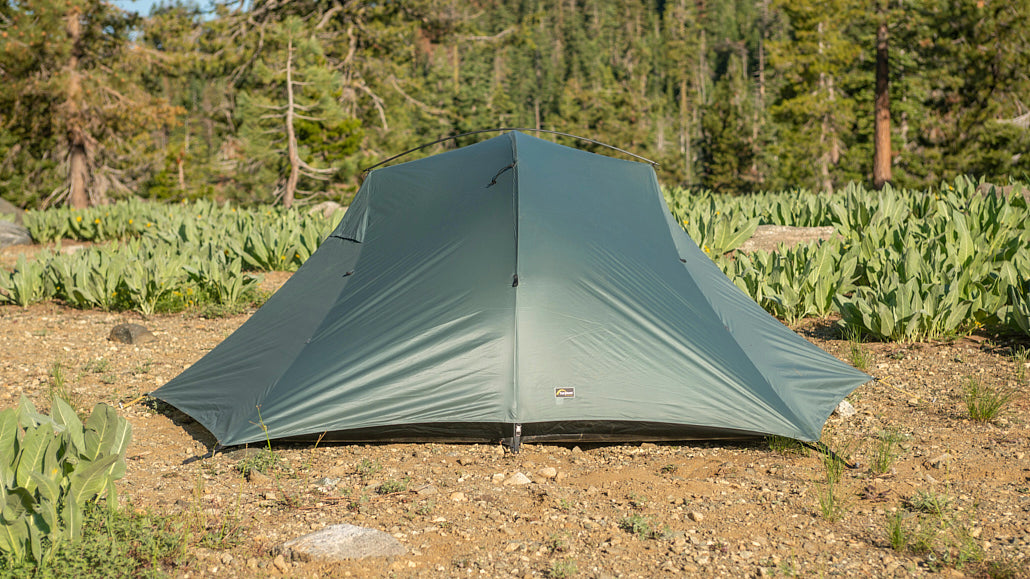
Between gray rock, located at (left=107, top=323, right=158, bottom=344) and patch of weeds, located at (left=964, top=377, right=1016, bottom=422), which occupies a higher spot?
gray rock, located at (left=107, top=323, right=158, bottom=344)

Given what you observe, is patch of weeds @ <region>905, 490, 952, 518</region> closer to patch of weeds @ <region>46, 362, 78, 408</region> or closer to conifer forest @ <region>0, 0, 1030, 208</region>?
patch of weeds @ <region>46, 362, 78, 408</region>

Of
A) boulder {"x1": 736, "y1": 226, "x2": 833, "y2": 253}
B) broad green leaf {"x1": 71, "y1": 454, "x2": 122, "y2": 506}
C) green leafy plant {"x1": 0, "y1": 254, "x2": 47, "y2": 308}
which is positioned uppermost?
boulder {"x1": 736, "y1": 226, "x2": 833, "y2": 253}

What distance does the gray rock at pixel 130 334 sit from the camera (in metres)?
6.19

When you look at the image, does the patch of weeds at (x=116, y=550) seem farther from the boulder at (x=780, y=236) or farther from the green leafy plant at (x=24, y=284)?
the boulder at (x=780, y=236)

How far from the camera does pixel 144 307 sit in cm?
721

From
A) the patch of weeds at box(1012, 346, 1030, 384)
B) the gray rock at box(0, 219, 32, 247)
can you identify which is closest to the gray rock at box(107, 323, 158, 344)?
the patch of weeds at box(1012, 346, 1030, 384)

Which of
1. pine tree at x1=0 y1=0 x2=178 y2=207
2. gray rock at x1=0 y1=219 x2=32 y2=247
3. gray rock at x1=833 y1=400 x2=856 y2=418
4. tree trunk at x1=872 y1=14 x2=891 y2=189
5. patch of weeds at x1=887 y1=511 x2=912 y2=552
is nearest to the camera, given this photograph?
patch of weeds at x1=887 y1=511 x2=912 y2=552

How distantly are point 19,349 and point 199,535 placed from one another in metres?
4.01

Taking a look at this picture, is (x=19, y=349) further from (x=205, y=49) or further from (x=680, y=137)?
(x=680, y=137)

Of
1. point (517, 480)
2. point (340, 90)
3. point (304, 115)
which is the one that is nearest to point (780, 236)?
Answer: point (517, 480)

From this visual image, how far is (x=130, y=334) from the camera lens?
6215 mm

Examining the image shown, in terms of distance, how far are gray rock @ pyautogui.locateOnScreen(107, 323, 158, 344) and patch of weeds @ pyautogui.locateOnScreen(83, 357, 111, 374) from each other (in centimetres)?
66

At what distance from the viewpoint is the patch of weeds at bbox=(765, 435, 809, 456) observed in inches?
146

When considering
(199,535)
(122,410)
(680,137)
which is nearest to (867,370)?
(199,535)
